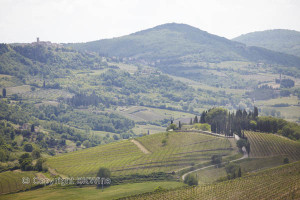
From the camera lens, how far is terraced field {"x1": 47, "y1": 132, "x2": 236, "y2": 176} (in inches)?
4377

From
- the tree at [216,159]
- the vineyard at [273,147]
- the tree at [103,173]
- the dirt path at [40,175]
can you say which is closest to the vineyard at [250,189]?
the tree at [216,159]

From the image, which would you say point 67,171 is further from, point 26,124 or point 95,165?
point 26,124

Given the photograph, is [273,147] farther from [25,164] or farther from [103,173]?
[25,164]

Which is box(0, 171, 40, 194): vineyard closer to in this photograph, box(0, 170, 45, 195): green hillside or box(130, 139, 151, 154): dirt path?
box(0, 170, 45, 195): green hillside

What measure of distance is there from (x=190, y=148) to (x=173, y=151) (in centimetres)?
479

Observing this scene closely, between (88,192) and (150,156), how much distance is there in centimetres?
2813

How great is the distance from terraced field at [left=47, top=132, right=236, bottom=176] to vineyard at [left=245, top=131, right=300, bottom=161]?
6415 millimetres

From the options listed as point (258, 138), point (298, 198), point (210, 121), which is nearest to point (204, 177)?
point (258, 138)

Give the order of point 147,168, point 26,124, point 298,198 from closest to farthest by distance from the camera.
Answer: point 298,198
point 147,168
point 26,124

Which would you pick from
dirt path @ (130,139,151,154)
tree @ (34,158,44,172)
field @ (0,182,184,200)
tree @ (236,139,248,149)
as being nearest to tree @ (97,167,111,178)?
field @ (0,182,184,200)

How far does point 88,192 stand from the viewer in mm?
94938

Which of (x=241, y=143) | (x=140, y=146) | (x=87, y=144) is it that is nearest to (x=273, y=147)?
(x=241, y=143)

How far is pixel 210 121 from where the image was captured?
149250mm

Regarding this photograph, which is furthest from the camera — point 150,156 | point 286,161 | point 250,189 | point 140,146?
point 140,146
